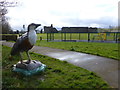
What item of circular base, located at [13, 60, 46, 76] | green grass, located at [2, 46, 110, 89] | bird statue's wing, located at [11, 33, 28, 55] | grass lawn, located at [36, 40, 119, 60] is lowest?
green grass, located at [2, 46, 110, 89]

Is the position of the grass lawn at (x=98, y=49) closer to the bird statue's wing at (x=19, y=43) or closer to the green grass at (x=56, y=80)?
the green grass at (x=56, y=80)

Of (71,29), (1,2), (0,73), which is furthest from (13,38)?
(0,73)

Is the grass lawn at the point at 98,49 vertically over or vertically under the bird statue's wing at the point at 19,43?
under

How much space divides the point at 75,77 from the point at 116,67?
6.03 feet

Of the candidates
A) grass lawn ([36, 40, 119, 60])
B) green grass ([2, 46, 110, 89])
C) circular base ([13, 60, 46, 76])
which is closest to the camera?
green grass ([2, 46, 110, 89])

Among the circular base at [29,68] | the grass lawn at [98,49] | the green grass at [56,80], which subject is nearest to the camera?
the green grass at [56,80]

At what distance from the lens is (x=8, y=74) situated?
464 centimetres

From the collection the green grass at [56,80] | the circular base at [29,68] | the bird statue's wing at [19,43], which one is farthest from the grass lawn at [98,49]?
the bird statue's wing at [19,43]

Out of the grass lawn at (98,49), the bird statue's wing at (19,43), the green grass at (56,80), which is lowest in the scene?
the green grass at (56,80)

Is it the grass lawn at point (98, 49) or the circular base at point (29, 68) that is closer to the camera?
the circular base at point (29, 68)

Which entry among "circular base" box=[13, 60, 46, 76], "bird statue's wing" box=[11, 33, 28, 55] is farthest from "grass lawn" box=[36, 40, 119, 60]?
"bird statue's wing" box=[11, 33, 28, 55]

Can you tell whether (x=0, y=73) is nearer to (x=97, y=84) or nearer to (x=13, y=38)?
(x=97, y=84)

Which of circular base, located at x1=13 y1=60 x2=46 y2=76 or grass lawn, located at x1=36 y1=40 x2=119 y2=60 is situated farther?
grass lawn, located at x1=36 y1=40 x2=119 y2=60

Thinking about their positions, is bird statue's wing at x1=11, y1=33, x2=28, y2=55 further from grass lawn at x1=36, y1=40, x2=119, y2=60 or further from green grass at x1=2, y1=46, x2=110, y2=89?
grass lawn at x1=36, y1=40, x2=119, y2=60
